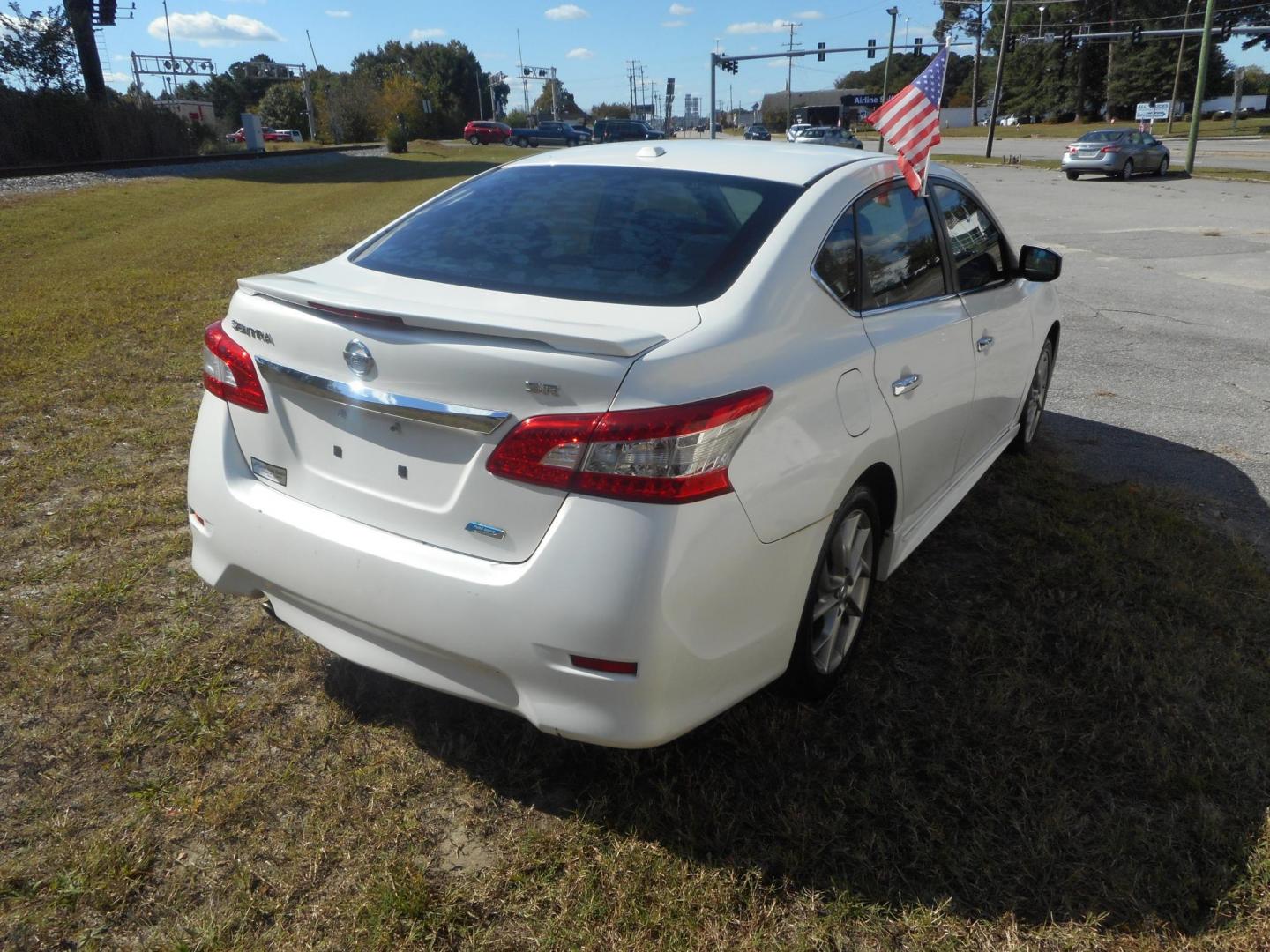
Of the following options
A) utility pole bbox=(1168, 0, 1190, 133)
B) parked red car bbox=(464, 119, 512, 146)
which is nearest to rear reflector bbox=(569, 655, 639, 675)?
parked red car bbox=(464, 119, 512, 146)

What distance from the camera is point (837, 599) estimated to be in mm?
3041

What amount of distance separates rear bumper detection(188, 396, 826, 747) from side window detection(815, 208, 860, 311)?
75 centimetres

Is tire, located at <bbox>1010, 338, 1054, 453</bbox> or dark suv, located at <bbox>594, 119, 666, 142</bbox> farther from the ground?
dark suv, located at <bbox>594, 119, 666, 142</bbox>

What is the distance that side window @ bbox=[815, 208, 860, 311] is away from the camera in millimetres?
2893

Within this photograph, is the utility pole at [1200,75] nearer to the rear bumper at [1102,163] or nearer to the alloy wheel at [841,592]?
the rear bumper at [1102,163]

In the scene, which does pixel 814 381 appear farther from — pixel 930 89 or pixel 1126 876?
pixel 930 89

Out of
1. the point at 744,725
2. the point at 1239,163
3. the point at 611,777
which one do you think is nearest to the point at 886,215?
the point at 744,725

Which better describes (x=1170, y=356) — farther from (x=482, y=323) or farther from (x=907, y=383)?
(x=482, y=323)

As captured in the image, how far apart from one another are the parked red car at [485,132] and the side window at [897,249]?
63.4 m

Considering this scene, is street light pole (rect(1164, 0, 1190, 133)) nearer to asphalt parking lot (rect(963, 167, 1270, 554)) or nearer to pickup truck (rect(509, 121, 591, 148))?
pickup truck (rect(509, 121, 591, 148))

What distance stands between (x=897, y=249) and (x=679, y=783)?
1910 mm

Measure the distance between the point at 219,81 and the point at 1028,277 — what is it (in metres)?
120

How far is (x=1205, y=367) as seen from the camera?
7.45 m

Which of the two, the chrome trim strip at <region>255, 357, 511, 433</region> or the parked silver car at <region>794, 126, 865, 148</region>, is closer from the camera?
the chrome trim strip at <region>255, 357, 511, 433</region>
